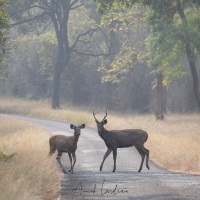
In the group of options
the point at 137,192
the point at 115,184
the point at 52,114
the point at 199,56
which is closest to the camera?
the point at 137,192

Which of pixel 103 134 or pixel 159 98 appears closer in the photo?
pixel 103 134

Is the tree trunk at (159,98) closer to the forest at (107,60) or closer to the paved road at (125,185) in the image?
the forest at (107,60)

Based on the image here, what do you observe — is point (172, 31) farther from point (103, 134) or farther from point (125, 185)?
point (125, 185)

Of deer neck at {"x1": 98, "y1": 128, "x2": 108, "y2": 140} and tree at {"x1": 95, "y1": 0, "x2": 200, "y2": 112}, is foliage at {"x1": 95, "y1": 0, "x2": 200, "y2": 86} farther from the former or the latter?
deer neck at {"x1": 98, "y1": 128, "x2": 108, "y2": 140}

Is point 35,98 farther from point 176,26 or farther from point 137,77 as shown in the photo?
point 176,26

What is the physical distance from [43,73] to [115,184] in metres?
60.9

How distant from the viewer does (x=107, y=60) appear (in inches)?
2763

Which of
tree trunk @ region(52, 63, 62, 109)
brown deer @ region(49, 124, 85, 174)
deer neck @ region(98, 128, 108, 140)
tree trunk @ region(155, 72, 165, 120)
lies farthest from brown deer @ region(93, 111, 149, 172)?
tree trunk @ region(52, 63, 62, 109)

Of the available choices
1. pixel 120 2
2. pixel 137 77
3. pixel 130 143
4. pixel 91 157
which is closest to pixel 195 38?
pixel 120 2

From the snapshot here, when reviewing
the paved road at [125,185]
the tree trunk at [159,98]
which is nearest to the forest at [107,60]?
the tree trunk at [159,98]

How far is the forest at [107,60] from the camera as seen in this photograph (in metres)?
39.2

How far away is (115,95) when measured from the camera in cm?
6812

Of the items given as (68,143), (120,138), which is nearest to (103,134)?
(120,138)

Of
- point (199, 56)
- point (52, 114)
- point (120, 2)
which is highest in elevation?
point (120, 2)
